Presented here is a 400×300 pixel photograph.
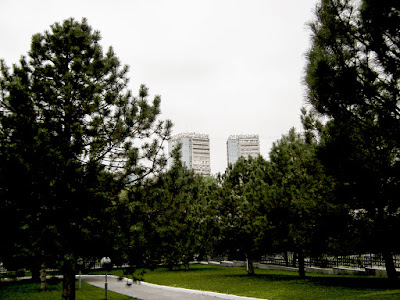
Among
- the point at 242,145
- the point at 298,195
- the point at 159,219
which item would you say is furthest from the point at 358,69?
the point at 242,145

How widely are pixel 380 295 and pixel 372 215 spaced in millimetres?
2634

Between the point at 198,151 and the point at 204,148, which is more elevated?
the point at 204,148

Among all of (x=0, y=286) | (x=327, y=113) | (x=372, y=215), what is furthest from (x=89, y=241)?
(x=0, y=286)

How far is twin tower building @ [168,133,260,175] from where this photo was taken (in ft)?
505

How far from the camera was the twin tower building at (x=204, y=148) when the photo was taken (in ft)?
505

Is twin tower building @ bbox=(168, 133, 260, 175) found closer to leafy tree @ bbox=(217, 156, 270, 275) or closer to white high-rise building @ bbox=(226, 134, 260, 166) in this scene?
white high-rise building @ bbox=(226, 134, 260, 166)

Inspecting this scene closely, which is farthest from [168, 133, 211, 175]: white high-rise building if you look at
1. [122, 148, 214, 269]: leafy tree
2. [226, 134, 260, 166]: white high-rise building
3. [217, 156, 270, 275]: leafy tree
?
[122, 148, 214, 269]: leafy tree

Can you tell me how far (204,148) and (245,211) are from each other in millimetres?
141524

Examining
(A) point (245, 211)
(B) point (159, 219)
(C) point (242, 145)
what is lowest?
(B) point (159, 219)

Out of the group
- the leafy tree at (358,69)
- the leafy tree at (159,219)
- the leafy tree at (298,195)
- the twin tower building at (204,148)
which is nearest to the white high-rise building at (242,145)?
the twin tower building at (204,148)

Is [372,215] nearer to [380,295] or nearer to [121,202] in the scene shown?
[380,295]

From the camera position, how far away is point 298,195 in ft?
57.5

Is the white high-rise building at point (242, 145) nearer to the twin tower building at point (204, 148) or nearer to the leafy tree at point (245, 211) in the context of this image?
the twin tower building at point (204, 148)

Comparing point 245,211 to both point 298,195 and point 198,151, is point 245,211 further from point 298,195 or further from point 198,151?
point 198,151
